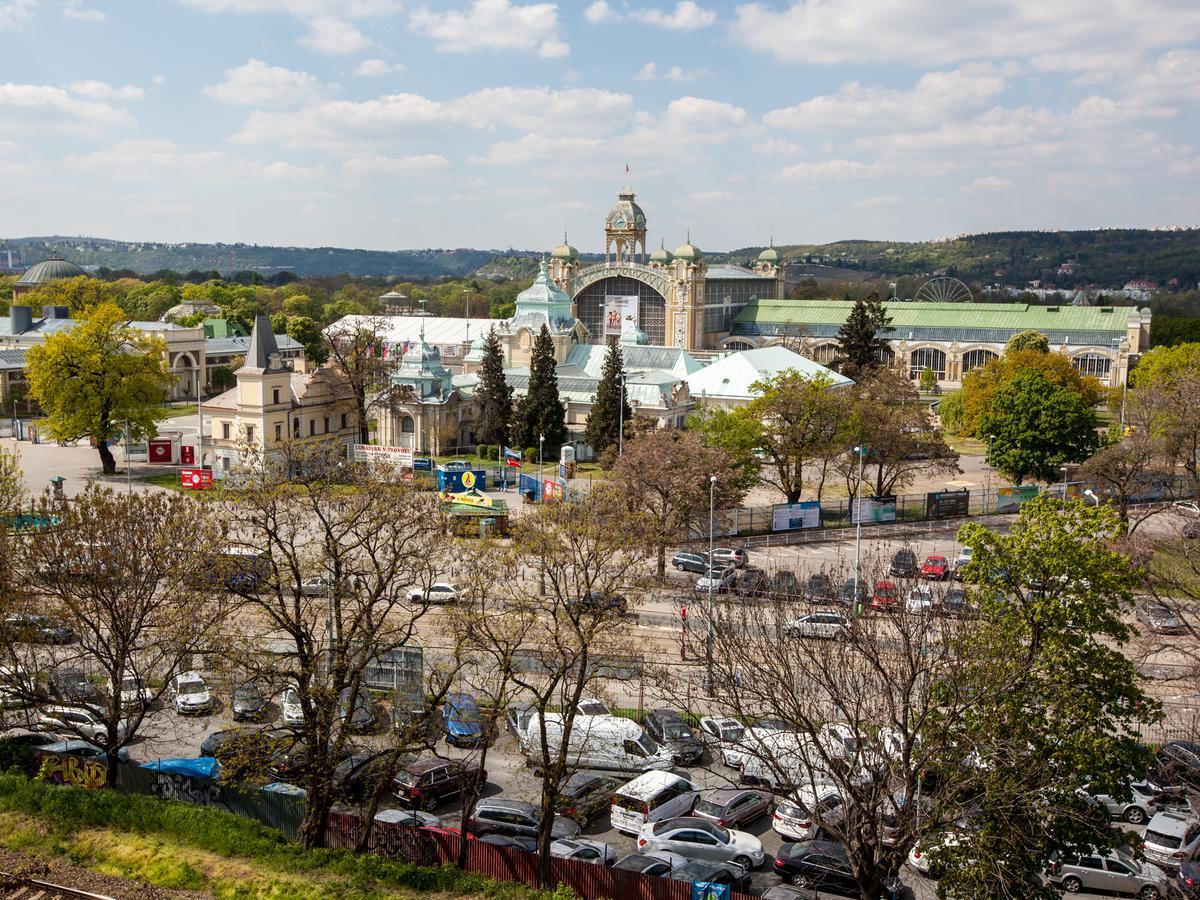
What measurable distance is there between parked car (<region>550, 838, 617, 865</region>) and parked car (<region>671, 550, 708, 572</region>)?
65.1ft

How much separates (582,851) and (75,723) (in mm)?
12956

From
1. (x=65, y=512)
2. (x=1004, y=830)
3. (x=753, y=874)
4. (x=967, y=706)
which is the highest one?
(x=65, y=512)

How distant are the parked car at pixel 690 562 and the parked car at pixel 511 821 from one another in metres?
18.9

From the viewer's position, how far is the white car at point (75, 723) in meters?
23.8

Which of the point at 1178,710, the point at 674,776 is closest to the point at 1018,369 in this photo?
the point at 1178,710

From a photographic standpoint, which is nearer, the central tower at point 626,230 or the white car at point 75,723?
the white car at point 75,723

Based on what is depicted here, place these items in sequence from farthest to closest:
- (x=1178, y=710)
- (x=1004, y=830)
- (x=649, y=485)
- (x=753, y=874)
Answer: (x=649, y=485) → (x=1178, y=710) → (x=753, y=874) → (x=1004, y=830)

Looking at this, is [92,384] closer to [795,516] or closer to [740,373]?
[795,516]

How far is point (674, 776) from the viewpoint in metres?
24.9

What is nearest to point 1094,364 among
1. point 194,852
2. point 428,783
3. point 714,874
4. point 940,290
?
point 940,290

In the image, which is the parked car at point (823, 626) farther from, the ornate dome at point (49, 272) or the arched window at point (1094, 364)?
the ornate dome at point (49, 272)

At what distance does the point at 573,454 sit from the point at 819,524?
1513cm

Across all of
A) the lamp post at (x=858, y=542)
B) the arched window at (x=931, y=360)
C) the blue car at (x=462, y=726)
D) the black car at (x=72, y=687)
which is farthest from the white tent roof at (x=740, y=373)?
the black car at (x=72, y=687)

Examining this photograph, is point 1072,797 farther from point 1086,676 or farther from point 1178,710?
point 1178,710
